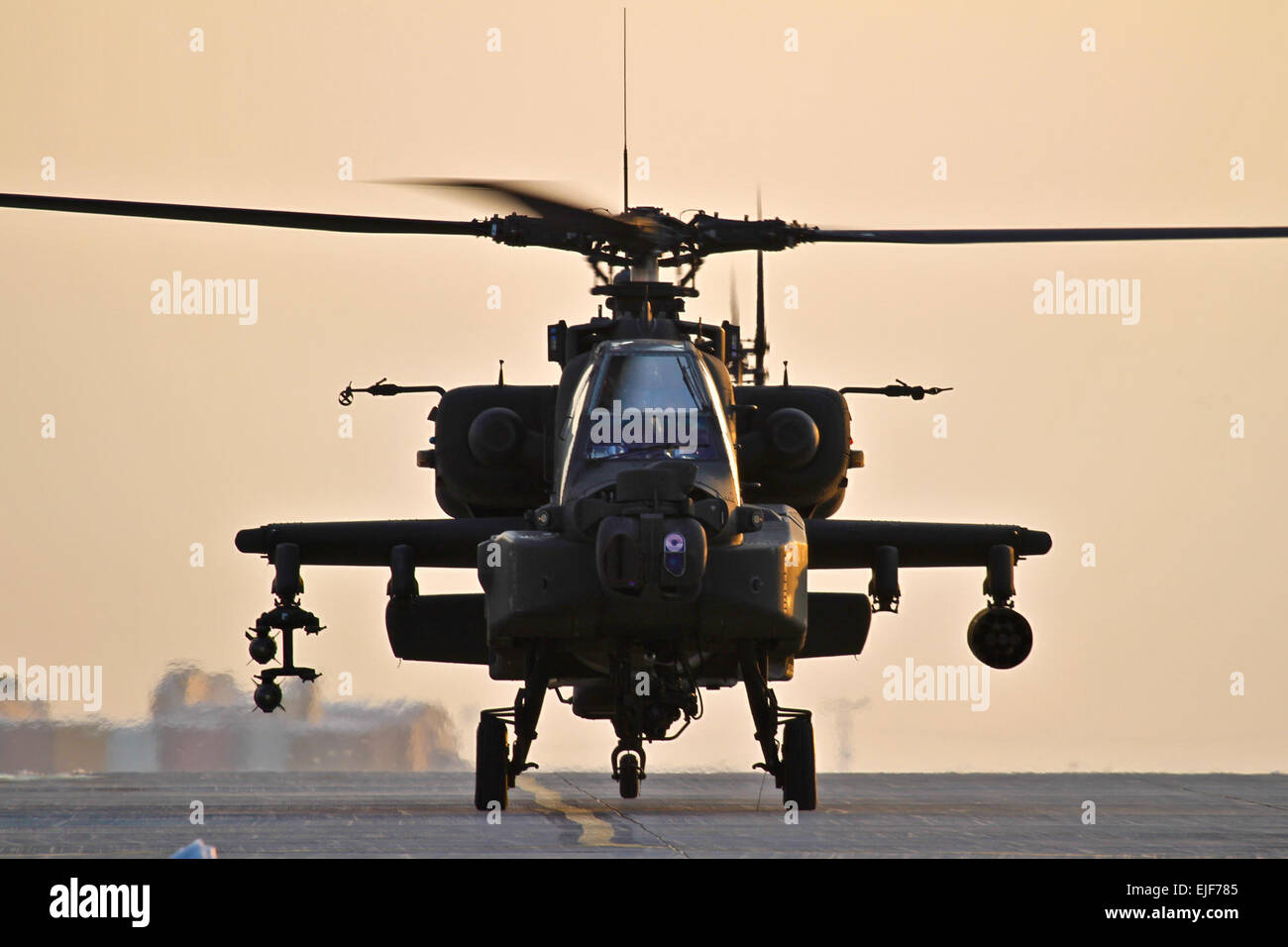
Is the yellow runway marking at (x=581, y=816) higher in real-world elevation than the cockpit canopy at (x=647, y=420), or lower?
lower

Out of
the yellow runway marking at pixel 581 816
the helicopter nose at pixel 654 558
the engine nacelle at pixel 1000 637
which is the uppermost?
the helicopter nose at pixel 654 558

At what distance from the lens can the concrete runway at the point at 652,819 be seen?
15086 mm

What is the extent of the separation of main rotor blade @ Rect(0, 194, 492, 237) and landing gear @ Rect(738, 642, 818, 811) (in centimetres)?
549

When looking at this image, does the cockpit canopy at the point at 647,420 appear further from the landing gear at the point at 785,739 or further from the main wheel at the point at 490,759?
the main wheel at the point at 490,759

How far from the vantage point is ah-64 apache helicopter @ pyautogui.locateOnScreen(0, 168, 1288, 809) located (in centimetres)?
1670

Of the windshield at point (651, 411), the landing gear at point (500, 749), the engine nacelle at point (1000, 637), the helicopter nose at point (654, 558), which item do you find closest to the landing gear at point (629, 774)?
the landing gear at point (500, 749)

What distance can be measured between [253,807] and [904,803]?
23.9 feet

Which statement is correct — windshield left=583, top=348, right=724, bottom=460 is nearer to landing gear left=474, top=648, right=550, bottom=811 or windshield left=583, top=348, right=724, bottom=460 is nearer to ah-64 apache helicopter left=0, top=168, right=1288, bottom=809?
ah-64 apache helicopter left=0, top=168, right=1288, bottom=809

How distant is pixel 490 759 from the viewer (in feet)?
60.4

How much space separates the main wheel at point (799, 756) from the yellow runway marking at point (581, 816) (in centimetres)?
172

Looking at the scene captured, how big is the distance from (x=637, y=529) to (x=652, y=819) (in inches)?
165

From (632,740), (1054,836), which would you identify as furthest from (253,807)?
(1054,836)
